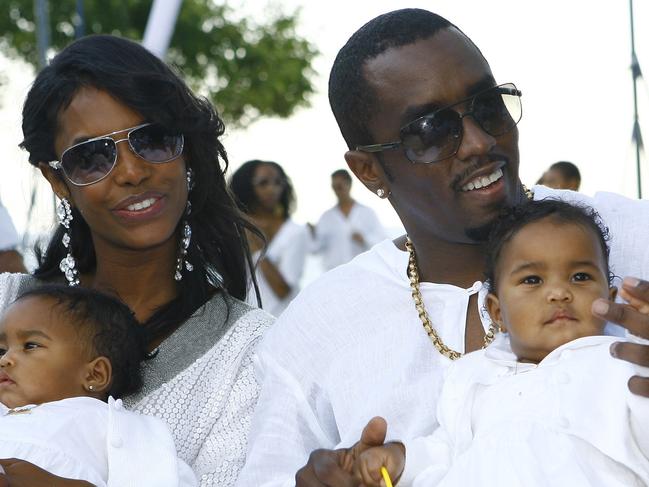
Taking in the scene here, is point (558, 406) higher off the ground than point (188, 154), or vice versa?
point (188, 154)

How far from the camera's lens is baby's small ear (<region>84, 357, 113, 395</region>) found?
11.9 ft

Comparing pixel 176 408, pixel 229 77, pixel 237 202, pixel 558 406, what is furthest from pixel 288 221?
pixel 229 77

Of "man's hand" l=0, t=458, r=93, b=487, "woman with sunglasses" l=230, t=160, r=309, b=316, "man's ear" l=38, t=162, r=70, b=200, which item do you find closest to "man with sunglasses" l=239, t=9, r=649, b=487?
"man's hand" l=0, t=458, r=93, b=487

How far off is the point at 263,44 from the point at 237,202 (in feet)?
63.9

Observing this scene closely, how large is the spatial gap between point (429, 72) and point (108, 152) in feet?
3.48

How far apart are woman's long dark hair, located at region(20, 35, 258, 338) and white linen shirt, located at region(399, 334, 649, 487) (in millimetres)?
1256

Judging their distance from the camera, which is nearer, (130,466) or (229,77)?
(130,466)

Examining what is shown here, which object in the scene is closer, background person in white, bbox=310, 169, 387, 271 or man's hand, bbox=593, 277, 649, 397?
man's hand, bbox=593, 277, 649, 397

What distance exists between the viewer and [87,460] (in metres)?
3.36

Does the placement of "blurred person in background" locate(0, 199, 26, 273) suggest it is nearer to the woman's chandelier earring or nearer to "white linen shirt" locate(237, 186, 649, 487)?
"white linen shirt" locate(237, 186, 649, 487)

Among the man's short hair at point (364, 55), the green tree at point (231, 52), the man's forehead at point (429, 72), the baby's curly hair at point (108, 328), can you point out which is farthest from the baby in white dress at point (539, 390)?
the green tree at point (231, 52)

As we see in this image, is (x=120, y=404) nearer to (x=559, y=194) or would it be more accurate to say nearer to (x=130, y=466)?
(x=130, y=466)

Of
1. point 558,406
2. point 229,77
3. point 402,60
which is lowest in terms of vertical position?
point 229,77

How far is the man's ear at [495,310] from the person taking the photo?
10.1 feet
